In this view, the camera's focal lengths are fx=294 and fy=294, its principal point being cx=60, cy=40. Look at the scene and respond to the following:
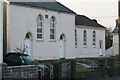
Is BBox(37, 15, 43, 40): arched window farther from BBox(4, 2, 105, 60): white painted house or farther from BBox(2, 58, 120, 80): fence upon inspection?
BBox(2, 58, 120, 80): fence

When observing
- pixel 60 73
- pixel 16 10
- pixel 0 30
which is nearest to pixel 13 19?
pixel 16 10

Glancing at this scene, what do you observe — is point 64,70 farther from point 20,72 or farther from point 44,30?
point 44,30

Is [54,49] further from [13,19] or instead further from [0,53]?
[0,53]

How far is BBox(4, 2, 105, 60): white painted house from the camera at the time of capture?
26.0 m

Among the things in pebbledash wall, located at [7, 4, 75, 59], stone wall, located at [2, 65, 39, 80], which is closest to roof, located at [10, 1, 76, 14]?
pebbledash wall, located at [7, 4, 75, 59]

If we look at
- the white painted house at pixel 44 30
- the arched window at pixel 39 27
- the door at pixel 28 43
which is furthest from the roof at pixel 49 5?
the door at pixel 28 43

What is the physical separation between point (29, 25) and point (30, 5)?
1880 millimetres

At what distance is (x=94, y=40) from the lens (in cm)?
4097

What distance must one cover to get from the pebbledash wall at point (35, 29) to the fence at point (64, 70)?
10377 mm

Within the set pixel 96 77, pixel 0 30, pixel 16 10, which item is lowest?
pixel 96 77

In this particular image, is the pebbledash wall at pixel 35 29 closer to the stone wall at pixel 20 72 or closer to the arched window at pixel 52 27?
the arched window at pixel 52 27

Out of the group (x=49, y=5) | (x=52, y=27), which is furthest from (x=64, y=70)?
(x=49, y=5)

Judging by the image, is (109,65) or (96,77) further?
(109,65)

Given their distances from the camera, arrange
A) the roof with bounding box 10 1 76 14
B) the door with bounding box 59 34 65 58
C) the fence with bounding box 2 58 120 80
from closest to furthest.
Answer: the fence with bounding box 2 58 120 80, the roof with bounding box 10 1 76 14, the door with bounding box 59 34 65 58
